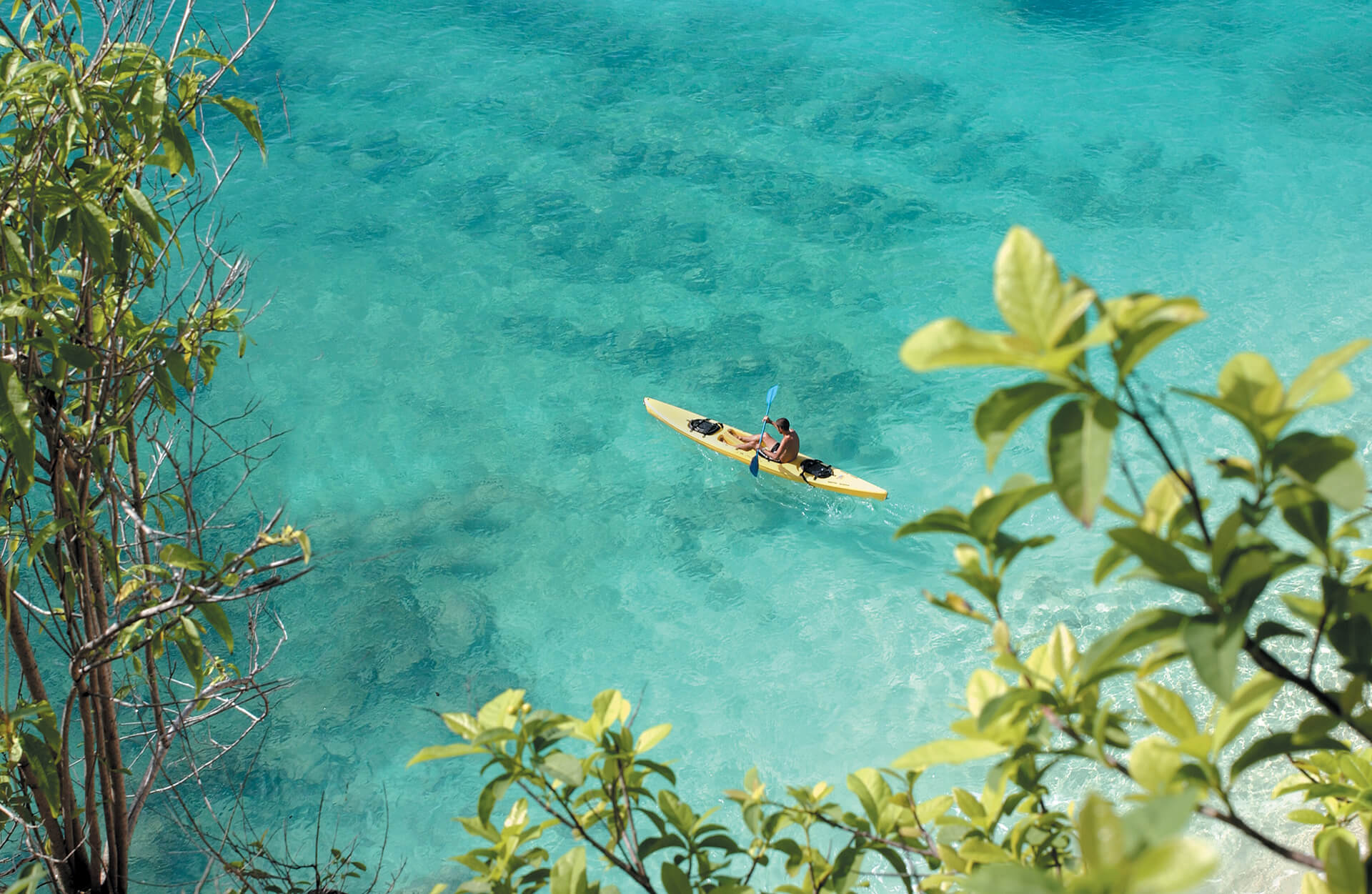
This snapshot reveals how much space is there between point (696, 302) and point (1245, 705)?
8794 millimetres

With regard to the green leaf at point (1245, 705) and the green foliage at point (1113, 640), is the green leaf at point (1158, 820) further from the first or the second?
the green leaf at point (1245, 705)

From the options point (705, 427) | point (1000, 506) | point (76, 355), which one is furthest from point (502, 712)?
point (705, 427)

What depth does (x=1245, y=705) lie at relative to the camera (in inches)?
38.4

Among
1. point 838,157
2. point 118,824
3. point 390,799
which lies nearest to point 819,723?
point 390,799

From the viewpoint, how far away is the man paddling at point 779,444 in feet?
24.0

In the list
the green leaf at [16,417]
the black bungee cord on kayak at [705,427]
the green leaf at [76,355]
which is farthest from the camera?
the black bungee cord on kayak at [705,427]

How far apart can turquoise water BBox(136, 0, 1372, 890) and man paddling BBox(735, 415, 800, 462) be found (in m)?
0.30

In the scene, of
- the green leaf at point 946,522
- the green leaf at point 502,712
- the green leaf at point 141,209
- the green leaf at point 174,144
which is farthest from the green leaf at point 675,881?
the green leaf at point 174,144

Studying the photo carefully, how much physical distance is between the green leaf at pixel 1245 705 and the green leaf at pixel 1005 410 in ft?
1.12

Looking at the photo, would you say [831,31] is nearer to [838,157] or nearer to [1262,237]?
[838,157]

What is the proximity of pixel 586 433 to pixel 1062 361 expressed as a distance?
7.62m

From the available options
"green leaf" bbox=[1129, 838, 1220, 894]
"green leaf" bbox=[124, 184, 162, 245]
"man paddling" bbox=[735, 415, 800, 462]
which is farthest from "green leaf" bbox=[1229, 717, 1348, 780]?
"man paddling" bbox=[735, 415, 800, 462]

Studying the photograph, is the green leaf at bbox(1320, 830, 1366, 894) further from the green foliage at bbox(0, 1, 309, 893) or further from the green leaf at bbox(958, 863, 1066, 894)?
the green foliage at bbox(0, 1, 309, 893)

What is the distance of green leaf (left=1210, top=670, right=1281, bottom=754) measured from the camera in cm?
96
